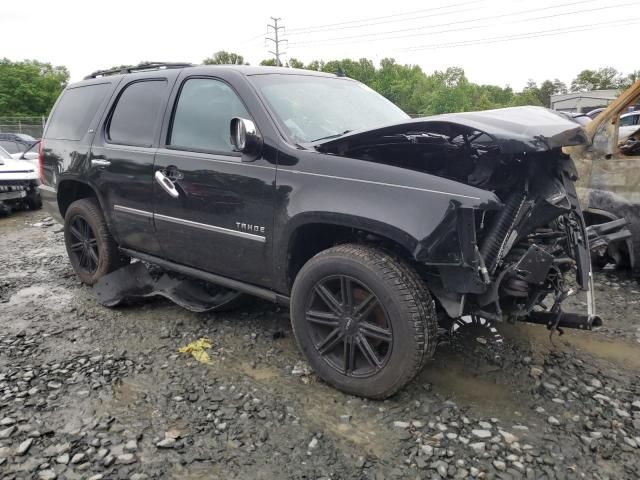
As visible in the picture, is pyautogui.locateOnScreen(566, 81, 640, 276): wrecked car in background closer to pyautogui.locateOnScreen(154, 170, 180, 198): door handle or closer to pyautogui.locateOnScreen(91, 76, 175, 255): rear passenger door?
pyautogui.locateOnScreen(154, 170, 180, 198): door handle

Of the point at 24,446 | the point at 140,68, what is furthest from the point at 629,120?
the point at 24,446

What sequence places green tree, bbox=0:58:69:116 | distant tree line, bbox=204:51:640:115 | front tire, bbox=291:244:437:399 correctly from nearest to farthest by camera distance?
front tire, bbox=291:244:437:399 < green tree, bbox=0:58:69:116 < distant tree line, bbox=204:51:640:115

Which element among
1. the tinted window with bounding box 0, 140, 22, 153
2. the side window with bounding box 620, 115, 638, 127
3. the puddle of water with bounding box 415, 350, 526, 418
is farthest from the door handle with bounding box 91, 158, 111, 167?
the side window with bounding box 620, 115, 638, 127

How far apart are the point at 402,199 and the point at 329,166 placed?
500 millimetres

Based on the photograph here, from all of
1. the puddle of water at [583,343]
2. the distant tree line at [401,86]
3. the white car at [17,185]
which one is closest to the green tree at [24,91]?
the distant tree line at [401,86]

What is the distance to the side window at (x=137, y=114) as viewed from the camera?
3.93 metres

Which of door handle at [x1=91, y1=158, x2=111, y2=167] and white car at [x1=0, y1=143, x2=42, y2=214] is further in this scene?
white car at [x1=0, y1=143, x2=42, y2=214]

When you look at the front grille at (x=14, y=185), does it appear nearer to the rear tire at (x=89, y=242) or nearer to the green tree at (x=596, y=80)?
the rear tire at (x=89, y=242)

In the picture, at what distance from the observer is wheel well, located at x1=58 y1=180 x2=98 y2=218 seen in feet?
15.8

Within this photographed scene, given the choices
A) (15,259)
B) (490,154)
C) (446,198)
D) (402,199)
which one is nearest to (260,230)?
(402,199)

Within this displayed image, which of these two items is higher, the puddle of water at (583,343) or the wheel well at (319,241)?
the wheel well at (319,241)

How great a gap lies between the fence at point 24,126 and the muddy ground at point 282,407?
106 feet

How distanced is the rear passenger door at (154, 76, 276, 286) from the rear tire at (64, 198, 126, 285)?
3.26 feet

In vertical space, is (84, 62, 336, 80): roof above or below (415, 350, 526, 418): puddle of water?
above
